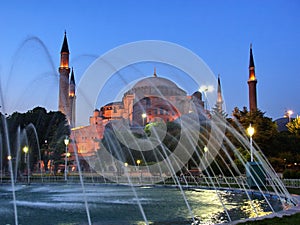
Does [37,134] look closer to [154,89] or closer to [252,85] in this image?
[252,85]

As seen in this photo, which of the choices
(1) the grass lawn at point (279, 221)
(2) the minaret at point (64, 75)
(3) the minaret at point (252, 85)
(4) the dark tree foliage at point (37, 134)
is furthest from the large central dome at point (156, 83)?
(1) the grass lawn at point (279, 221)

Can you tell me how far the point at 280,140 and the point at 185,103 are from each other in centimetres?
5400

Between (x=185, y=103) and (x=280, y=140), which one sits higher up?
(x=185, y=103)

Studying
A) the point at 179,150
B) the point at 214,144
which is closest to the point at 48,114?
the point at 179,150

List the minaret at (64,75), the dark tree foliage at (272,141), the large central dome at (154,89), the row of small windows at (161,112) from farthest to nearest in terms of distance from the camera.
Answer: the large central dome at (154,89), the row of small windows at (161,112), the minaret at (64,75), the dark tree foliage at (272,141)

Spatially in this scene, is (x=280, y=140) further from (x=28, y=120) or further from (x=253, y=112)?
(x=28, y=120)

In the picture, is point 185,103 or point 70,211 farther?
point 185,103

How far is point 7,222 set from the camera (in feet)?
29.7

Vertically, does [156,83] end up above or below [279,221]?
above

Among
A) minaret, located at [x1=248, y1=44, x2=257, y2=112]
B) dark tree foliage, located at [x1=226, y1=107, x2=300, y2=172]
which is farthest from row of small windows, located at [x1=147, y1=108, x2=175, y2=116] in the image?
dark tree foliage, located at [x1=226, y1=107, x2=300, y2=172]

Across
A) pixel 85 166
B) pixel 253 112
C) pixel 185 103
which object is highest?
pixel 185 103

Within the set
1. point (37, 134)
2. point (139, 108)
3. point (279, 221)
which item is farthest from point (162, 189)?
point (139, 108)

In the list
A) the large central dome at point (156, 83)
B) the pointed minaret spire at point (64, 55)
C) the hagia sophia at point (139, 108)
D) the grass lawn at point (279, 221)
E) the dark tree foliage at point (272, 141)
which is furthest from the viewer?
the large central dome at point (156, 83)

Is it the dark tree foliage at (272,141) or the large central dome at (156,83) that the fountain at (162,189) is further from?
the large central dome at (156,83)
